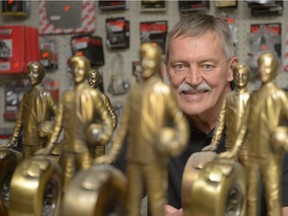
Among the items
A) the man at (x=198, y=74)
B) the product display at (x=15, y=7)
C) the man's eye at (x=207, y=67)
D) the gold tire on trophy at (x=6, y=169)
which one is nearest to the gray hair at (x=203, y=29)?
the man at (x=198, y=74)

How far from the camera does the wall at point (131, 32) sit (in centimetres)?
162

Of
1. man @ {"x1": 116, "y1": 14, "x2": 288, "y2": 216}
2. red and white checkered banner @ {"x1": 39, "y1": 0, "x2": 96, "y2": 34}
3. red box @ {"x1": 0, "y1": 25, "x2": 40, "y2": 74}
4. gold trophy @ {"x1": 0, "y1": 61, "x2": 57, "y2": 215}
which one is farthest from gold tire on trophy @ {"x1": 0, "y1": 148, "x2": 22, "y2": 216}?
red and white checkered banner @ {"x1": 39, "y1": 0, "x2": 96, "y2": 34}

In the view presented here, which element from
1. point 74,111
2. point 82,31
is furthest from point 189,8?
point 74,111

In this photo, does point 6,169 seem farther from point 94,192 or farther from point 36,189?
point 94,192

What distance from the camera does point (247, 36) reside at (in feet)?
5.34

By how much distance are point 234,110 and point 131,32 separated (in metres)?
1.04

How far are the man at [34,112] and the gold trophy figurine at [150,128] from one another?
11.3 inches

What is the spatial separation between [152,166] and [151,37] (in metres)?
1.17

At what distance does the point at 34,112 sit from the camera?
86 cm

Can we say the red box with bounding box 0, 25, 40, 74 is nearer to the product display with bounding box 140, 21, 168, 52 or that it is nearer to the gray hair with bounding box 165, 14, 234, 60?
the product display with bounding box 140, 21, 168, 52

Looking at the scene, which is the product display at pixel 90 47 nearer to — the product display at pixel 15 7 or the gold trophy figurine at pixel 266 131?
the product display at pixel 15 7

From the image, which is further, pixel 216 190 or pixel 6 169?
pixel 6 169

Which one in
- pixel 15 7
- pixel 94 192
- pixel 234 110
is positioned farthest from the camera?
pixel 15 7

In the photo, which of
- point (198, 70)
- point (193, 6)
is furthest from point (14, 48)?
point (198, 70)
